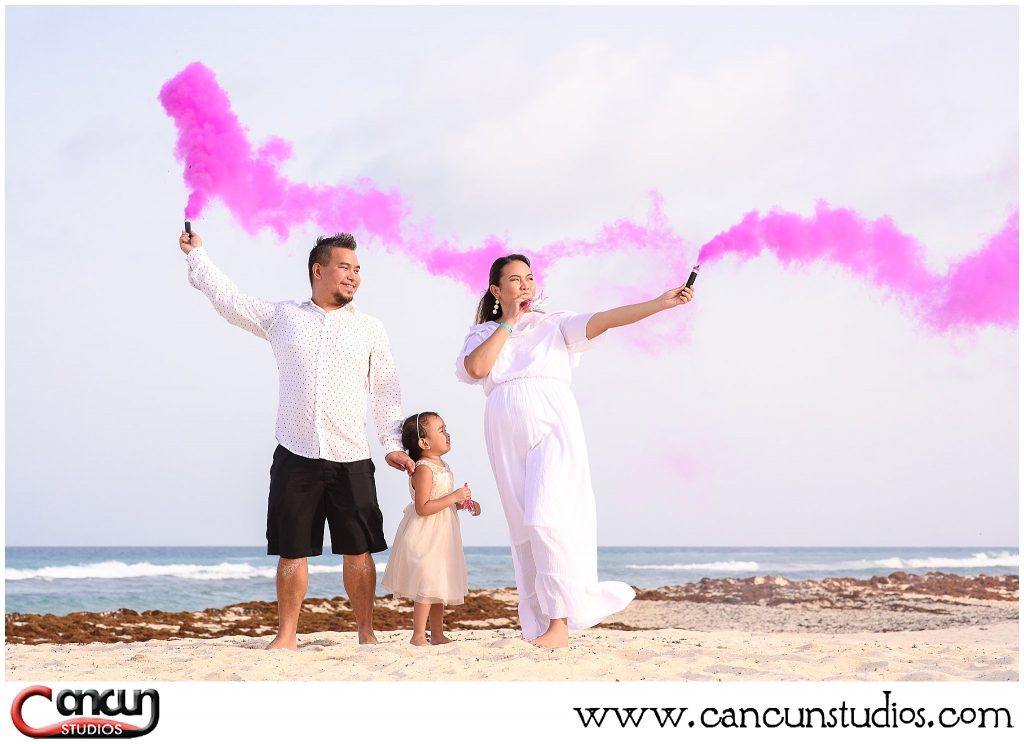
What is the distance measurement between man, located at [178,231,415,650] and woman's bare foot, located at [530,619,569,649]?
3.53 ft

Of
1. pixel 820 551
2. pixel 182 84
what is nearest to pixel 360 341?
pixel 182 84

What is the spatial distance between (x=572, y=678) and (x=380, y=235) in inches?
146

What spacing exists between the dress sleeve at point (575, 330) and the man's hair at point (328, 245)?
1349 mm

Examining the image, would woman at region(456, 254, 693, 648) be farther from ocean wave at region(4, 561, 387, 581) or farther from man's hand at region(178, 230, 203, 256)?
ocean wave at region(4, 561, 387, 581)

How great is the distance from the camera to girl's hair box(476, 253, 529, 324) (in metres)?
6.42

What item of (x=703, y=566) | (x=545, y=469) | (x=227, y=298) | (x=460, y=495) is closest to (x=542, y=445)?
(x=545, y=469)

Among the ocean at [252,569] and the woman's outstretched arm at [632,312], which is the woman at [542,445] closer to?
the woman's outstretched arm at [632,312]

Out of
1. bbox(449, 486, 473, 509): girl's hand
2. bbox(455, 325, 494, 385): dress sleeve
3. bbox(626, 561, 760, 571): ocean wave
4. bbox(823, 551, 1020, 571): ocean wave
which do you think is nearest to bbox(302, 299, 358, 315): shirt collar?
bbox(455, 325, 494, 385): dress sleeve

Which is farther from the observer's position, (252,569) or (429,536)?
(252,569)

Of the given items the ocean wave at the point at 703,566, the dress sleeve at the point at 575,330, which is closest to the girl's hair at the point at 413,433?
the dress sleeve at the point at 575,330

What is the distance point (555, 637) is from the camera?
604 centimetres

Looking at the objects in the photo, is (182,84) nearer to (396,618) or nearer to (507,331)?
(507,331)

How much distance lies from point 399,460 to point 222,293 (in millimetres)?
1416

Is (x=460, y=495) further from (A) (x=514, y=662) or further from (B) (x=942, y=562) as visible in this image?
(B) (x=942, y=562)
